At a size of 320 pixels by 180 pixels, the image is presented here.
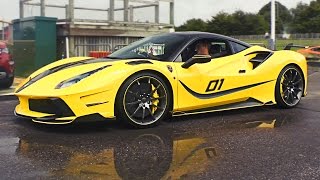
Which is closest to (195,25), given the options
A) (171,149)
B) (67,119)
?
(67,119)

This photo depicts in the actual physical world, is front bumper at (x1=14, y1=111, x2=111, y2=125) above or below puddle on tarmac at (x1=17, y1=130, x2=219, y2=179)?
above

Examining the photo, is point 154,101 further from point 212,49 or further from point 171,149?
point 212,49

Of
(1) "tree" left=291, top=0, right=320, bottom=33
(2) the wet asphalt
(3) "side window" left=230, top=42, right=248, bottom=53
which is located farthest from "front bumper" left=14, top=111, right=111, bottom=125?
(1) "tree" left=291, top=0, right=320, bottom=33

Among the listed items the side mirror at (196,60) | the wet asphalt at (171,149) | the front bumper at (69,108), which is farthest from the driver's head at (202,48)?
the front bumper at (69,108)

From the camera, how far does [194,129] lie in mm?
5566

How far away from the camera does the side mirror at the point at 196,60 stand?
5.80m

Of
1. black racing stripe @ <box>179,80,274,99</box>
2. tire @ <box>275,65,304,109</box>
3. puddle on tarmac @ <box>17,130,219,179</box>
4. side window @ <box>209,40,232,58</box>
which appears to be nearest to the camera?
puddle on tarmac @ <box>17,130,219,179</box>

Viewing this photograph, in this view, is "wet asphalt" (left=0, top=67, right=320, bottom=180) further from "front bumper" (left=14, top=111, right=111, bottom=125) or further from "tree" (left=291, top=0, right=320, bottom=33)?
"tree" (left=291, top=0, right=320, bottom=33)

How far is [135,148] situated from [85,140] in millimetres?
657

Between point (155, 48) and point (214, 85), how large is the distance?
37.7 inches

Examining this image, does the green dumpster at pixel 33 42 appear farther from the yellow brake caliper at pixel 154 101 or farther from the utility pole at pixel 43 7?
the yellow brake caliper at pixel 154 101

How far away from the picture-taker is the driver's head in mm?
6344

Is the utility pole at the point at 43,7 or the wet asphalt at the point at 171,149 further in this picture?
the utility pole at the point at 43,7

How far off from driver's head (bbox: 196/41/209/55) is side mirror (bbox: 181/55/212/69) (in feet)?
1.45
